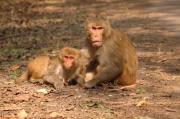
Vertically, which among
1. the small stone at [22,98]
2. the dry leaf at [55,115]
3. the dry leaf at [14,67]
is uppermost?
the dry leaf at [14,67]

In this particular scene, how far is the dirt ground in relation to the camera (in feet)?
23.6

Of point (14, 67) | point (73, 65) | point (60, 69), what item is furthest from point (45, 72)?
point (14, 67)

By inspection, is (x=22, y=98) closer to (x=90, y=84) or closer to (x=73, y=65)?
(x=73, y=65)

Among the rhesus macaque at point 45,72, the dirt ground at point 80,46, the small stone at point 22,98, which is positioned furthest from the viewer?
the rhesus macaque at point 45,72

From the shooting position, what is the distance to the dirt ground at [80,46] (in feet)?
23.6

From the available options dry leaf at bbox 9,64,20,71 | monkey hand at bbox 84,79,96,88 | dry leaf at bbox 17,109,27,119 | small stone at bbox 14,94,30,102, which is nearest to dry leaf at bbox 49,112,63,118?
dry leaf at bbox 17,109,27,119

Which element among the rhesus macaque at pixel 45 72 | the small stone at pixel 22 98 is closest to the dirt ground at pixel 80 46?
the small stone at pixel 22 98

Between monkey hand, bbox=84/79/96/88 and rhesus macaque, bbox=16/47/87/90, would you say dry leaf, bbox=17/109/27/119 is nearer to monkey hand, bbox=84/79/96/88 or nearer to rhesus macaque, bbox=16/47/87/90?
rhesus macaque, bbox=16/47/87/90

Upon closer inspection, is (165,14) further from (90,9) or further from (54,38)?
(54,38)

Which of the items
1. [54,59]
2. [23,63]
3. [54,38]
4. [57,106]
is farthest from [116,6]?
[57,106]

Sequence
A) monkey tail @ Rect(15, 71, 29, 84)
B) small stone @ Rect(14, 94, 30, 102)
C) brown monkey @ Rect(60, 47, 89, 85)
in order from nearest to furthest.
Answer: small stone @ Rect(14, 94, 30, 102), brown monkey @ Rect(60, 47, 89, 85), monkey tail @ Rect(15, 71, 29, 84)

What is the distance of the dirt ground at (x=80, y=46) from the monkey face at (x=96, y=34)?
2.29 ft

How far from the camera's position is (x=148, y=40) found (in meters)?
13.8

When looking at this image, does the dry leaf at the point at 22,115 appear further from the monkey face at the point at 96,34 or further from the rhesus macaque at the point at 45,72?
the monkey face at the point at 96,34
